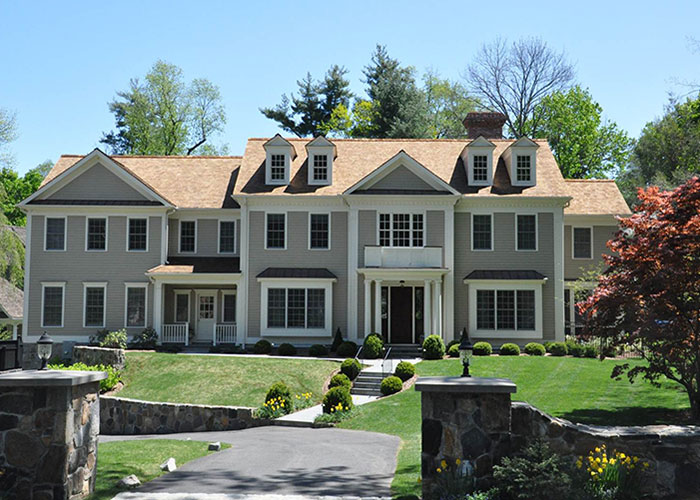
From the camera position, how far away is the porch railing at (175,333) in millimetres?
29188

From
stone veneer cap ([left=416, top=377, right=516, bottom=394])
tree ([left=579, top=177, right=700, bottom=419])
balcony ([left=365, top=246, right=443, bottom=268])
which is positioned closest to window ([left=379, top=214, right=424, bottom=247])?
balcony ([left=365, top=246, right=443, bottom=268])

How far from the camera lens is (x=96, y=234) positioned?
98.5ft

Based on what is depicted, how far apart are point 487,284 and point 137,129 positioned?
36.9 m

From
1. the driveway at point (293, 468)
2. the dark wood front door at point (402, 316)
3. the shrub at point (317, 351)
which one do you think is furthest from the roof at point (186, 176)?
the driveway at point (293, 468)

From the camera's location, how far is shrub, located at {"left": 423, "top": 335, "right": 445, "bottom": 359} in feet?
85.4

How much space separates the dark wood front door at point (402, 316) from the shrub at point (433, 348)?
2.59 meters

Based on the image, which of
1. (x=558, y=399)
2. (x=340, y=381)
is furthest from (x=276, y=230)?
(x=558, y=399)

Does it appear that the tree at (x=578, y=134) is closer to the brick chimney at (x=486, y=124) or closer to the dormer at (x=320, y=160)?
the brick chimney at (x=486, y=124)

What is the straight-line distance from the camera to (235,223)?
1220 inches

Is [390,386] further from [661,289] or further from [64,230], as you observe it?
[64,230]

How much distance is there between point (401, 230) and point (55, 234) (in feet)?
48.5

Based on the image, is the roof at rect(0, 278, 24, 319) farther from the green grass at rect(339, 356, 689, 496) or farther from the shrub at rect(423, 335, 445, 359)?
the green grass at rect(339, 356, 689, 496)

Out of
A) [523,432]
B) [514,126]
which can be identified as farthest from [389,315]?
[514,126]

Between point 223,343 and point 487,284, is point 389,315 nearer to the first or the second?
point 487,284
